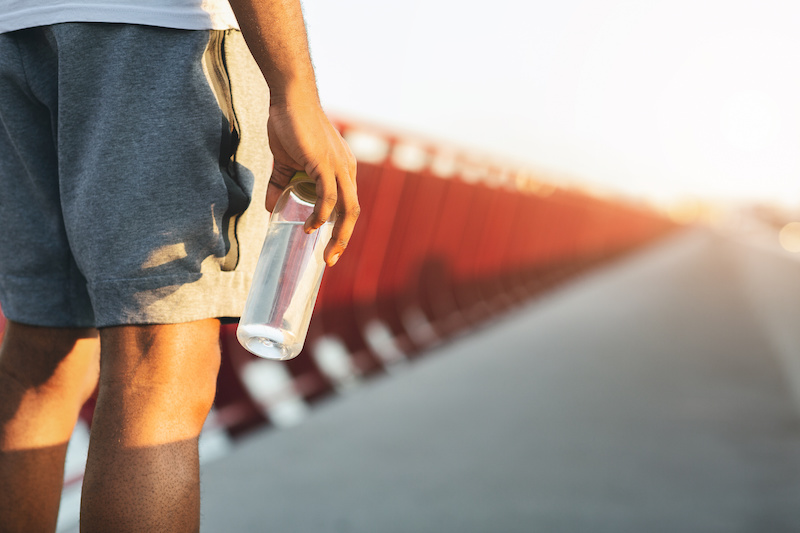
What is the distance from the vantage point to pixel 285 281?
157 cm

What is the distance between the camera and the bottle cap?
1421 mm

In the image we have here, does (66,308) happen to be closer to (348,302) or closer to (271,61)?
(271,61)

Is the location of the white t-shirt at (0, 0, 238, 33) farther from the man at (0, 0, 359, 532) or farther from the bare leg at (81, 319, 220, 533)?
the bare leg at (81, 319, 220, 533)

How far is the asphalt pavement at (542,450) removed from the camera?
8.57 feet

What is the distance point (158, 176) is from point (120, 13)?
247 mm

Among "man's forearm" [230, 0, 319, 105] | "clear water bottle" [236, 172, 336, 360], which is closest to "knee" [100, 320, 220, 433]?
"clear water bottle" [236, 172, 336, 360]

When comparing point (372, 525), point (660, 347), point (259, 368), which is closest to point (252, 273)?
point (372, 525)

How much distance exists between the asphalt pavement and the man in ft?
4.15

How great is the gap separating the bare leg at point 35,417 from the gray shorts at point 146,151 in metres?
0.31

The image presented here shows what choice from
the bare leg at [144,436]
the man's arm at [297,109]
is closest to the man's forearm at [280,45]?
the man's arm at [297,109]

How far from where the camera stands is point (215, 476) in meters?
3.02

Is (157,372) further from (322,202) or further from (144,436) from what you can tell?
(322,202)

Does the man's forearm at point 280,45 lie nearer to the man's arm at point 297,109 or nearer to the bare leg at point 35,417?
the man's arm at point 297,109

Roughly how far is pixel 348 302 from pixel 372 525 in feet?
9.00
